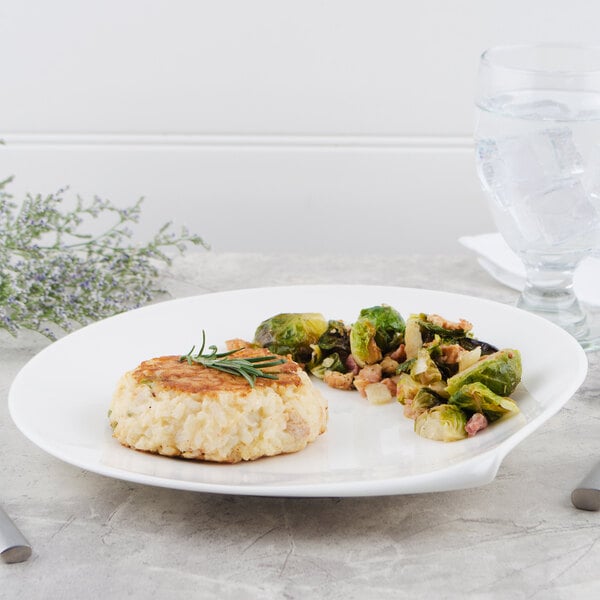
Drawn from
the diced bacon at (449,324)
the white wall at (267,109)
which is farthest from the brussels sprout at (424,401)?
the white wall at (267,109)

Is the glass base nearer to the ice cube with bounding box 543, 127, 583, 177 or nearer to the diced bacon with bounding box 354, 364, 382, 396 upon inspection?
the ice cube with bounding box 543, 127, 583, 177

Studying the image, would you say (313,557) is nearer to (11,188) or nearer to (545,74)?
(545,74)

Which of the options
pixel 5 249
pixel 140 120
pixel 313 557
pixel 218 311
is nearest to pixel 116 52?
pixel 140 120

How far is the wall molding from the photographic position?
385 cm

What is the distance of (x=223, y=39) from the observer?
3.72m

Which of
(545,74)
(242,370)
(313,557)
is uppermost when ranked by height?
(545,74)

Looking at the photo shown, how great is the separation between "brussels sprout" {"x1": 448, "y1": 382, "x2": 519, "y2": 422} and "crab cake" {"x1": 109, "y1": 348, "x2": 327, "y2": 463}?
256 millimetres

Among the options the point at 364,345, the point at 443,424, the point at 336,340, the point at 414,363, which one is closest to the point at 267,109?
the point at 336,340

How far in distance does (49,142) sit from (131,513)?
2628 mm

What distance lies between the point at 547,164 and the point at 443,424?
807 mm

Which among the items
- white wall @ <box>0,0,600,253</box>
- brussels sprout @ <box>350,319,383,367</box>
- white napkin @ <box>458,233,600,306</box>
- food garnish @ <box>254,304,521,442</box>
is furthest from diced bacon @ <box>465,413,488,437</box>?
white wall @ <box>0,0,600,253</box>

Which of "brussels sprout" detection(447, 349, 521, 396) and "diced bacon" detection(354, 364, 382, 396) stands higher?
"brussels sprout" detection(447, 349, 521, 396)

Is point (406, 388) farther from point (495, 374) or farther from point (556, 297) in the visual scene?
point (556, 297)

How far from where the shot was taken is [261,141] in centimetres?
386
